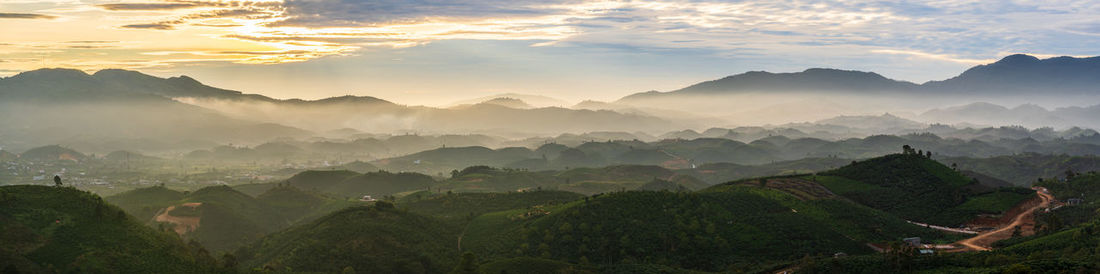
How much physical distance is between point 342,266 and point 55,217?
51528 mm

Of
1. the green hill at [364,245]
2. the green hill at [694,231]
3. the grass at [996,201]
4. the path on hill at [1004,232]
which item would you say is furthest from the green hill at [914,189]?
the green hill at [364,245]

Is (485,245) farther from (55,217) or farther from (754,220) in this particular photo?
(55,217)

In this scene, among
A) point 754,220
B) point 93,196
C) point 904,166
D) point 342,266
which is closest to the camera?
point 93,196

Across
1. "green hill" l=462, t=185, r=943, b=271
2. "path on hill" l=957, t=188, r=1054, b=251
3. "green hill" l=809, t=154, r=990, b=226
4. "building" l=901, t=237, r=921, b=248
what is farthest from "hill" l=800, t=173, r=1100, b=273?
"green hill" l=809, t=154, r=990, b=226

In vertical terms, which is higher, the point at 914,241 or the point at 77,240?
the point at 77,240

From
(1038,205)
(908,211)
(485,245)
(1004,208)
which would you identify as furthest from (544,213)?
(1038,205)

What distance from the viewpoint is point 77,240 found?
110188mm

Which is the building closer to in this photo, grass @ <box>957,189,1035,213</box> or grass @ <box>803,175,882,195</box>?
grass @ <box>957,189,1035,213</box>

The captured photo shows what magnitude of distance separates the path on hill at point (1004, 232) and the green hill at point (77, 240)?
148410 mm

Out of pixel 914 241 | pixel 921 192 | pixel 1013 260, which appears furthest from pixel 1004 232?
pixel 1013 260

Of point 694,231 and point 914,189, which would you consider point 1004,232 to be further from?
point 694,231

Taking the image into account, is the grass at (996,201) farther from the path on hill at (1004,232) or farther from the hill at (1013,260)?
the hill at (1013,260)

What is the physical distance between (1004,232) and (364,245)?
14116 centimetres

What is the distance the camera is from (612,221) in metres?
154
